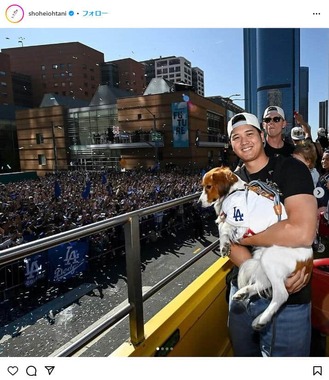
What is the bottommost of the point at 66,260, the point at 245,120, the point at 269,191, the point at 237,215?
the point at 66,260

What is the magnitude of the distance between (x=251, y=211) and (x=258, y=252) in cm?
25

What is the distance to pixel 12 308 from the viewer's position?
5.61 meters

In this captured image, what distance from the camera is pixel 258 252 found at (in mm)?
1581

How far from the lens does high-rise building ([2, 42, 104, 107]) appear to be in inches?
2559

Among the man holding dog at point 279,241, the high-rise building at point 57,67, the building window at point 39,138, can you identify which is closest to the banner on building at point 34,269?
A: the man holding dog at point 279,241

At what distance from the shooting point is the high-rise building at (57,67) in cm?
6500

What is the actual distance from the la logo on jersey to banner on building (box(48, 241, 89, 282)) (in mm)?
5025

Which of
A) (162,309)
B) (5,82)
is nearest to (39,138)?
(5,82)

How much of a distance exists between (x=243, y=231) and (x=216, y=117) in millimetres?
44147

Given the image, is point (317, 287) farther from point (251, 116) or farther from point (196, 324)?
point (251, 116)
